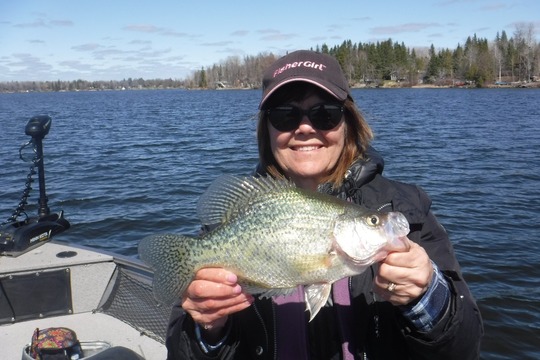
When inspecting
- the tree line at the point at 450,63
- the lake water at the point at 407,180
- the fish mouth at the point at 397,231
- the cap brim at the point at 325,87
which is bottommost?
the lake water at the point at 407,180

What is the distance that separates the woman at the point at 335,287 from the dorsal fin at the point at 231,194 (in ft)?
1.23

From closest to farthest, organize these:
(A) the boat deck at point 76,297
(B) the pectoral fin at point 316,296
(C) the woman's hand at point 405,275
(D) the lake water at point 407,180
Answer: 1. (C) the woman's hand at point 405,275
2. (B) the pectoral fin at point 316,296
3. (A) the boat deck at point 76,297
4. (D) the lake water at point 407,180

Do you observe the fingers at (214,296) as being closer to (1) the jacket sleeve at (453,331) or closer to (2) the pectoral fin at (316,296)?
(2) the pectoral fin at (316,296)

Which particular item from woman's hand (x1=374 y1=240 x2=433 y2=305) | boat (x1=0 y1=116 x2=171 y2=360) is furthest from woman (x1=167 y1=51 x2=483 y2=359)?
boat (x1=0 y1=116 x2=171 y2=360)

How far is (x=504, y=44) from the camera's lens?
147 m

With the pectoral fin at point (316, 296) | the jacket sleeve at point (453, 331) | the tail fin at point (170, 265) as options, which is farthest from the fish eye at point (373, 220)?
the tail fin at point (170, 265)

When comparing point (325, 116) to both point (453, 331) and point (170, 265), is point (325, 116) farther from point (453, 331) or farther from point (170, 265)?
point (453, 331)

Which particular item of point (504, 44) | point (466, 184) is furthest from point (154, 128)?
point (504, 44)

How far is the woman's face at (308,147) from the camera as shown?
337 cm

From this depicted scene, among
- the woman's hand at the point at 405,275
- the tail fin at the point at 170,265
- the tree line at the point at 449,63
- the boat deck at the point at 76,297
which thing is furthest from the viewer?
the tree line at the point at 449,63

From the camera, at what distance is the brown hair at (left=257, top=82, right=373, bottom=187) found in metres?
3.39

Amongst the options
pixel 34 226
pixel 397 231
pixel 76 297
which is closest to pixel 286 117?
pixel 397 231

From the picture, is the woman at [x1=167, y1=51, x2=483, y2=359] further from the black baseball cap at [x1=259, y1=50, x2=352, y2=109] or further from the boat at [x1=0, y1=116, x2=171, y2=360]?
the boat at [x1=0, y1=116, x2=171, y2=360]

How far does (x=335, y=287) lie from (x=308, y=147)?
3.06 feet
